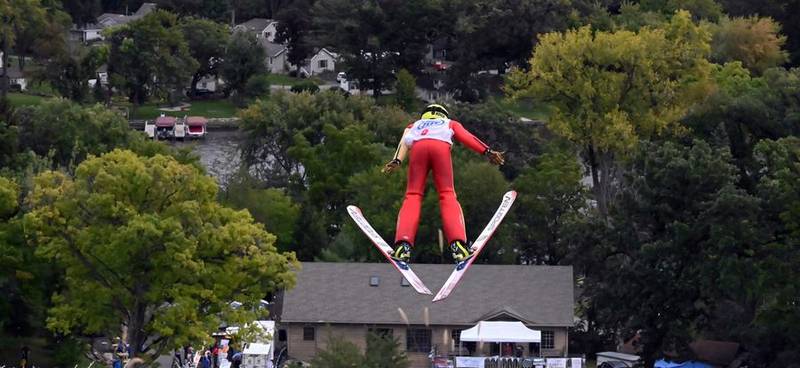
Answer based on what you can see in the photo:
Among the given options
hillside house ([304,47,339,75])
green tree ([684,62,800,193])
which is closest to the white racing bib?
green tree ([684,62,800,193])

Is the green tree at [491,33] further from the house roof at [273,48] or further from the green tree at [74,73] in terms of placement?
the green tree at [74,73]

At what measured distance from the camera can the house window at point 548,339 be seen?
66.8 m

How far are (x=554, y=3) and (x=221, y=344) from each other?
58.0m

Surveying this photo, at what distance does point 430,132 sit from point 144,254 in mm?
18236

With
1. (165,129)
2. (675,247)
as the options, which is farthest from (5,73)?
(675,247)

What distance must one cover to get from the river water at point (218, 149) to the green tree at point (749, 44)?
78.8 feet

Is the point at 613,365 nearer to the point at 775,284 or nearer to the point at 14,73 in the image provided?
the point at 775,284

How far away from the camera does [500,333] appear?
2598 inches

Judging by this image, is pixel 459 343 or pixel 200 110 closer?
pixel 459 343

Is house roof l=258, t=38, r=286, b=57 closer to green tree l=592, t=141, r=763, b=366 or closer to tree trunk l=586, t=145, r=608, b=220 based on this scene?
tree trunk l=586, t=145, r=608, b=220

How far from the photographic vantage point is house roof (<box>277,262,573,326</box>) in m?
67.4

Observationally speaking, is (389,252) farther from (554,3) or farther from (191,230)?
(554,3)

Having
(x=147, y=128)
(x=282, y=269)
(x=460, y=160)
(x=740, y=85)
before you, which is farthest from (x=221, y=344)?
(x=147, y=128)

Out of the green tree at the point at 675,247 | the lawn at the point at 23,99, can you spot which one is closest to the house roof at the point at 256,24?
the lawn at the point at 23,99
